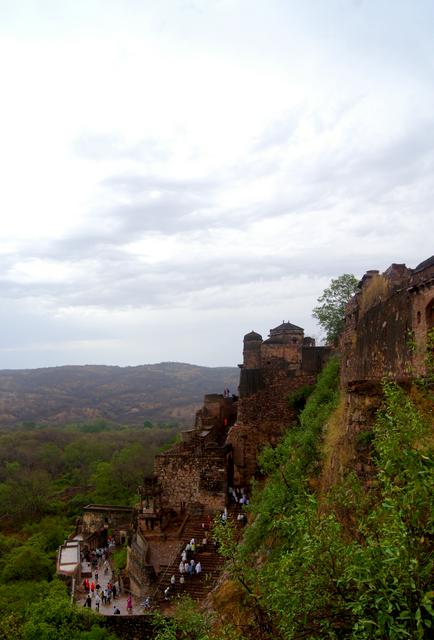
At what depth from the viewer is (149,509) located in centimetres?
2359

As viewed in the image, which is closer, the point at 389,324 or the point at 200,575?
the point at 389,324

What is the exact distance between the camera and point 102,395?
15112 centimetres

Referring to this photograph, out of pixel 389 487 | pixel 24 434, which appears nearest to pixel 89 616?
pixel 389 487

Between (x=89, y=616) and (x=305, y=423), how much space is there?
1014 cm

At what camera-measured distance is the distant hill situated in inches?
4865

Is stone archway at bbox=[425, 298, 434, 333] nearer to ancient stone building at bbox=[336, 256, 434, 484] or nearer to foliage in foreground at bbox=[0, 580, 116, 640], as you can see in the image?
ancient stone building at bbox=[336, 256, 434, 484]

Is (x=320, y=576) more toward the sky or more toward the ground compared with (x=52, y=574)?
more toward the sky

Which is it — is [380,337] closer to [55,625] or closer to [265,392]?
[265,392]

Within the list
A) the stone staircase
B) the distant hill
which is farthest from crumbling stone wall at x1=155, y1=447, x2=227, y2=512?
the distant hill

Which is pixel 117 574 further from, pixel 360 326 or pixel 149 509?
pixel 360 326

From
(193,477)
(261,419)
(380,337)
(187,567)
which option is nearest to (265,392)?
(261,419)

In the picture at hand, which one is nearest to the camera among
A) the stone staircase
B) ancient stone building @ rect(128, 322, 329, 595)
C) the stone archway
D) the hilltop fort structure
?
the stone archway

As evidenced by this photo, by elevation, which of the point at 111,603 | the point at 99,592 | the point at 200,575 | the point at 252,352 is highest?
the point at 252,352

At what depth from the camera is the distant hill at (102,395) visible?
123562mm
